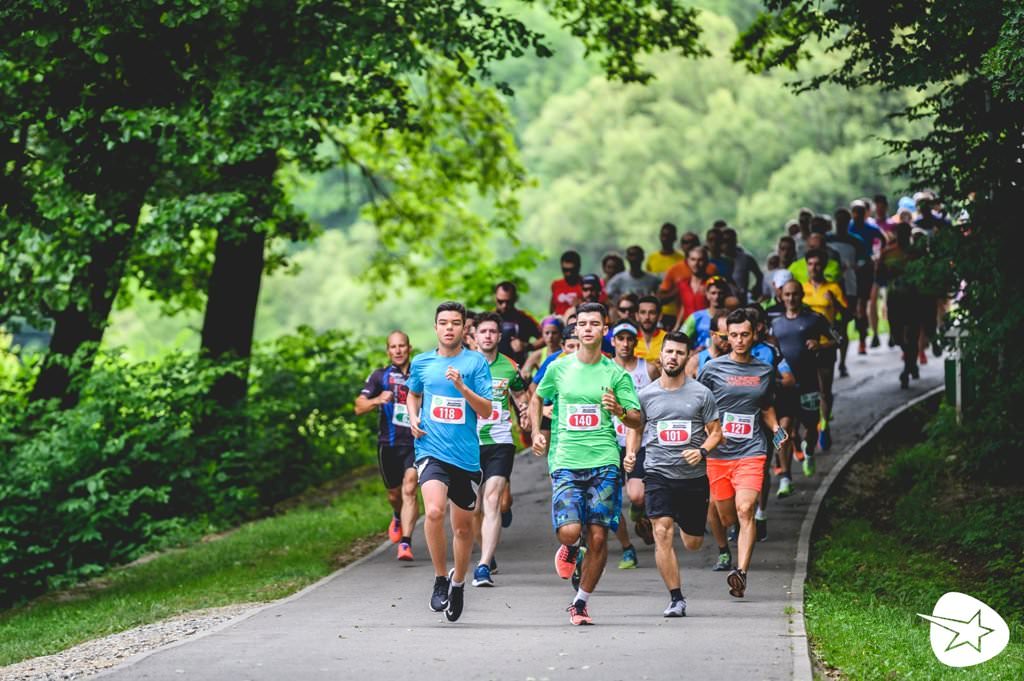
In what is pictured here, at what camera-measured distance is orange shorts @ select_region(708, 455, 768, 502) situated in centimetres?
1214

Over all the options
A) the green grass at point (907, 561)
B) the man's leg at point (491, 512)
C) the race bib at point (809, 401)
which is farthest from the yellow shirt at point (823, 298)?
the man's leg at point (491, 512)

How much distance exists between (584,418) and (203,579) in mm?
5889

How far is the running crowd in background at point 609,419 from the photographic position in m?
10.9

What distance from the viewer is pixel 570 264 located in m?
18.9

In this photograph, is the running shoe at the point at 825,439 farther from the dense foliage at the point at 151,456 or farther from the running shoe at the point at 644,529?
the dense foliage at the point at 151,456

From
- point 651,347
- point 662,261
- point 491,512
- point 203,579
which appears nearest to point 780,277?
point 662,261

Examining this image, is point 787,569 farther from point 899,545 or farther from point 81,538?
point 81,538

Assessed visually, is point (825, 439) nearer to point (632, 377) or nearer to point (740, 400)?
point (632, 377)

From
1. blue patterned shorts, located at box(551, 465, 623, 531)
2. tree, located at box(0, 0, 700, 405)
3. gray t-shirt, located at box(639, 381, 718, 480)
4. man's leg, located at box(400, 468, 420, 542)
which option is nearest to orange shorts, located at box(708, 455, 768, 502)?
gray t-shirt, located at box(639, 381, 718, 480)

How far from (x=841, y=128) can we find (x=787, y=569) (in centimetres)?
4175

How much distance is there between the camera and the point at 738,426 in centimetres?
1231

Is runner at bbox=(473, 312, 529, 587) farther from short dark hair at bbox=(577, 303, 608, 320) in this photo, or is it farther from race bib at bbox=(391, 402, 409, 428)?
short dark hair at bbox=(577, 303, 608, 320)

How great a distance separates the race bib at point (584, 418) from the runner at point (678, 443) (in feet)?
1.68

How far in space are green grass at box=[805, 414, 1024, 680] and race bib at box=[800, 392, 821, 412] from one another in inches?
37.0
